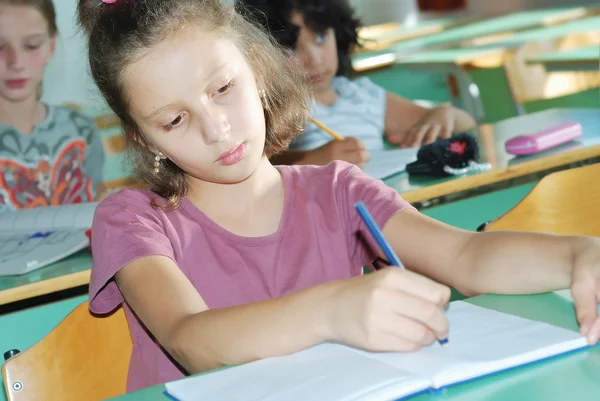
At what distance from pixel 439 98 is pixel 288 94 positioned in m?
2.67

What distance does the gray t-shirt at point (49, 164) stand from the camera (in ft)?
8.21

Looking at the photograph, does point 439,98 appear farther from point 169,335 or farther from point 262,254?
point 169,335

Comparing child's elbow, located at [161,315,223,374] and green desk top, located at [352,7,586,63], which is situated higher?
child's elbow, located at [161,315,223,374]

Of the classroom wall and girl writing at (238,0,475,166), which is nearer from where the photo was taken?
girl writing at (238,0,475,166)

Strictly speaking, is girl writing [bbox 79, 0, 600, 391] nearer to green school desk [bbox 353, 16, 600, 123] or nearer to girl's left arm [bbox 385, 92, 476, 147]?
girl's left arm [bbox 385, 92, 476, 147]

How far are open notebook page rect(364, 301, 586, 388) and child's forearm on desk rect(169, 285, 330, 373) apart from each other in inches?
3.0

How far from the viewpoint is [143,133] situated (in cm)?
133

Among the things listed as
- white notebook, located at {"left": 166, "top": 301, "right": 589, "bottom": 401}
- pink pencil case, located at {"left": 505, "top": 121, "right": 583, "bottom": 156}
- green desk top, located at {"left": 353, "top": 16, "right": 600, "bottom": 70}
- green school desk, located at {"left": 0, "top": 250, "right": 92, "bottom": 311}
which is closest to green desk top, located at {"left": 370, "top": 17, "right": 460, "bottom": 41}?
green desk top, located at {"left": 353, "top": 16, "right": 600, "bottom": 70}

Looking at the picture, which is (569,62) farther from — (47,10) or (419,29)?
(419,29)

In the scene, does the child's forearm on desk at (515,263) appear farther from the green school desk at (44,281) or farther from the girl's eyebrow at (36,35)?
the girl's eyebrow at (36,35)

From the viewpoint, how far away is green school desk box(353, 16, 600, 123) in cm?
342

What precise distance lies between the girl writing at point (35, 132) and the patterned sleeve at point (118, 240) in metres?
1.20

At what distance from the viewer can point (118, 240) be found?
126cm

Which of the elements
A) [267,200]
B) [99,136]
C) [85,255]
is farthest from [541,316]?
[99,136]
